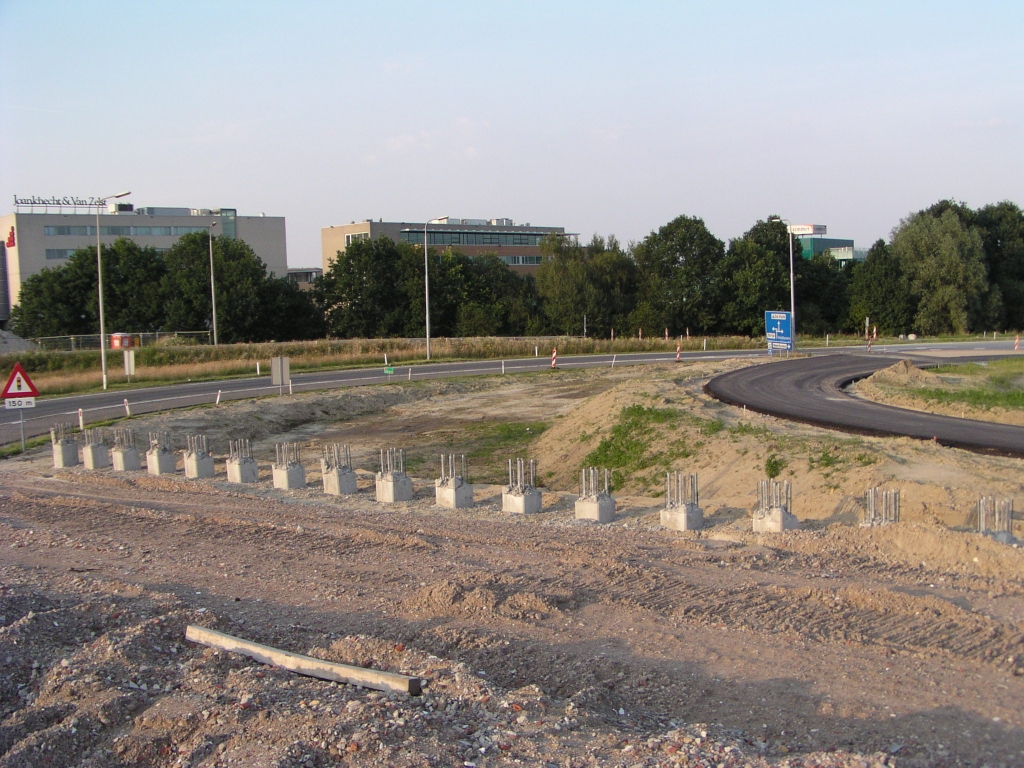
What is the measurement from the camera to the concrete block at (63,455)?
71.2 ft

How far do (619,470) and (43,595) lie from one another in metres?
14.4

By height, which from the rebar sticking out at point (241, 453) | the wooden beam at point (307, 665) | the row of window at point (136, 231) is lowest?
the wooden beam at point (307, 665)

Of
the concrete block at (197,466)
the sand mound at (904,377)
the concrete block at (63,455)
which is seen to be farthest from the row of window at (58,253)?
the sand mound at (904,377)

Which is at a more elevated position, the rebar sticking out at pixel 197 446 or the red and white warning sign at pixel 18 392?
the red and white warning sign at pixel 18 392

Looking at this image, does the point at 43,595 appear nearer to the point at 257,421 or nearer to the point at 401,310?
the point at 257,421

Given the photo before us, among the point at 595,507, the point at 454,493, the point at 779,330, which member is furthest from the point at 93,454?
the point at 779,330

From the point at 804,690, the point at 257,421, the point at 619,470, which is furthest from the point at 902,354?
the point at 804,690

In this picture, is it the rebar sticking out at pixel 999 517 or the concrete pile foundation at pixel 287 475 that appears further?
the concrete pile foundation at pixel 287 475

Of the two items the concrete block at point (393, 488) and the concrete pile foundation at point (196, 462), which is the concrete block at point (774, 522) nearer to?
the concrete block at point (393, 488)

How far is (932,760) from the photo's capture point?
220 inches

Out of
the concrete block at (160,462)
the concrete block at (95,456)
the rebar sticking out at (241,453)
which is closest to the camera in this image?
the rebar sticking out at (241,453)

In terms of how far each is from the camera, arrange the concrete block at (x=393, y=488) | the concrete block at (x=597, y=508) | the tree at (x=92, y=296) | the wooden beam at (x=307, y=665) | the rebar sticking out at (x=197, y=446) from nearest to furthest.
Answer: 1. the wooden beam at (x=307, y=665)
2. the concrete block at (x=597, y=508)
3. the concrete block at (x=393, y=488)
4. the rebar sticking out at (x=197, y=446)
5. the tree at (x=92, y=296)

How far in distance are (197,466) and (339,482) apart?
14.9 feet

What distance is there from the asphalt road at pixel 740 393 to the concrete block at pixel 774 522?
312 inches
